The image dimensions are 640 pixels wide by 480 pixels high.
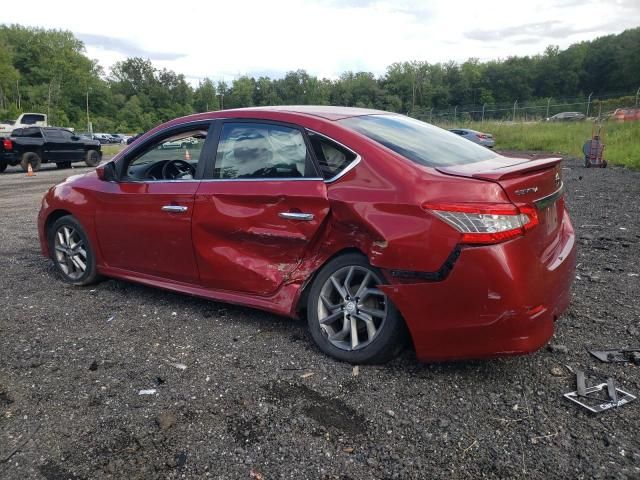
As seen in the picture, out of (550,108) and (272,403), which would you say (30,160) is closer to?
(272,403)

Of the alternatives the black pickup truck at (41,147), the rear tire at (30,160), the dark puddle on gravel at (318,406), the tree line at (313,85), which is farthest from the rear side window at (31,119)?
the tree line at (313,85)

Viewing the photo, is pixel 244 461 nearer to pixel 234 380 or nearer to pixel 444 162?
pixel 234 380

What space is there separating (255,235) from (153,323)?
3.81 ft

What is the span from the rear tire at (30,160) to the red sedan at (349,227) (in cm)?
1579

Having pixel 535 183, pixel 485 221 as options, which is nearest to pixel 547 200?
pixel 535 183

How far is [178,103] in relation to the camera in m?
105

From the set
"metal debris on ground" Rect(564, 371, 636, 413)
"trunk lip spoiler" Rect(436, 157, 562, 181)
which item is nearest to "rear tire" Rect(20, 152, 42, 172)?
"trunk lip spoiler" Rect(436, 157, 562, 181)

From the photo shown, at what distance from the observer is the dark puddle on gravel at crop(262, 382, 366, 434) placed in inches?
102

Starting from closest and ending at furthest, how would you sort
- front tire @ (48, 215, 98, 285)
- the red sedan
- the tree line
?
the red sedan < front tire @ (48, 215, 98, 285) < the tree line

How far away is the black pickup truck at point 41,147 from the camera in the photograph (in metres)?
17.6

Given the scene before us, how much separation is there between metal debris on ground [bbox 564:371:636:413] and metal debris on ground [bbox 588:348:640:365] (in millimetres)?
291

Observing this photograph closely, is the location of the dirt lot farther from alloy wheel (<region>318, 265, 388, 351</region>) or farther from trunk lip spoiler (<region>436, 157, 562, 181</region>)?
trunk lip spoiler (<region>436, 157, 562, 181</region>)

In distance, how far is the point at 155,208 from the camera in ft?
13.1

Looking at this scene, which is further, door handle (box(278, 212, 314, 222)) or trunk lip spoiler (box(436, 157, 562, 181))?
door handle (box(278, 212, 314, 222))
